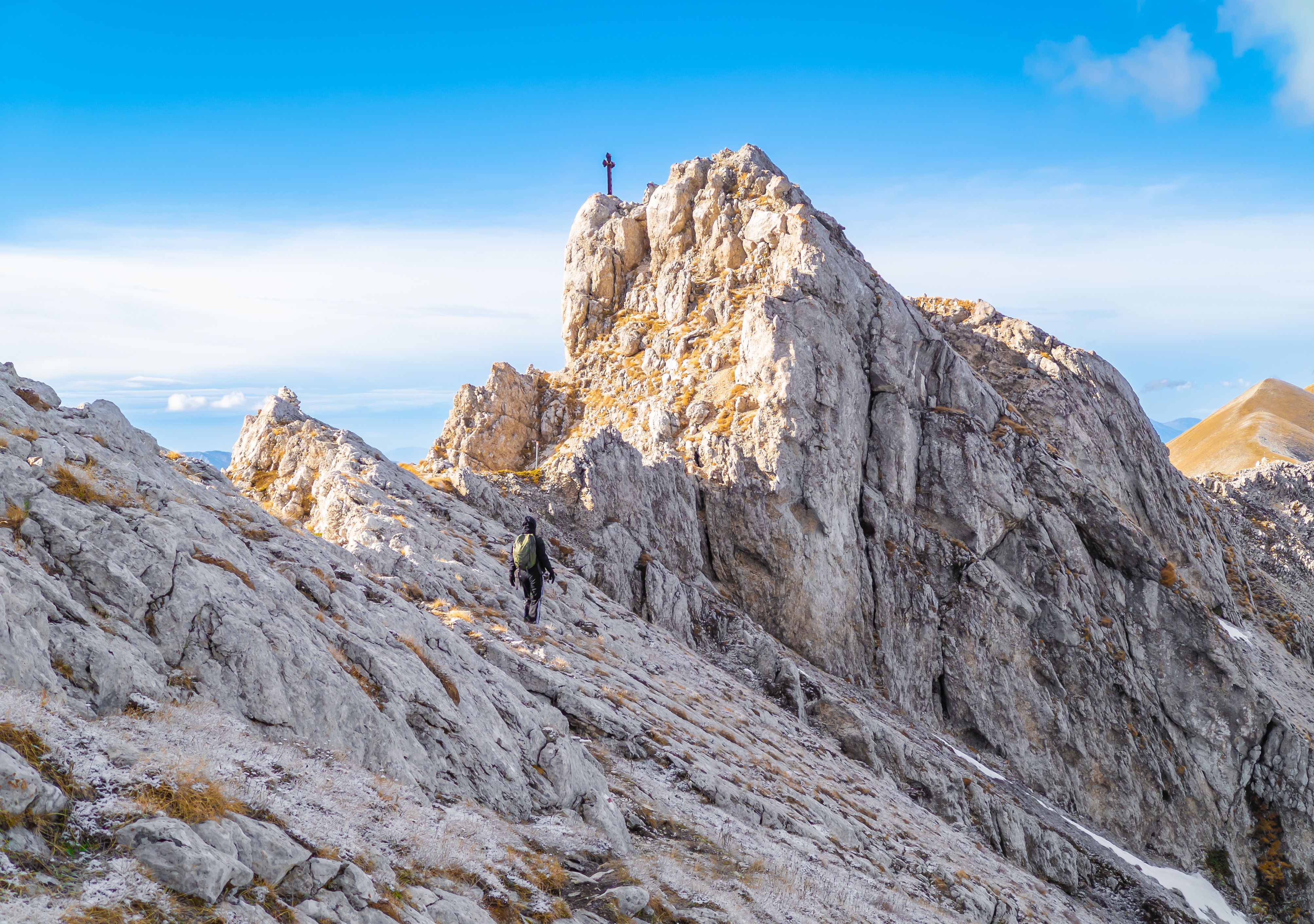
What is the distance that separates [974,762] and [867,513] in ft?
49.3

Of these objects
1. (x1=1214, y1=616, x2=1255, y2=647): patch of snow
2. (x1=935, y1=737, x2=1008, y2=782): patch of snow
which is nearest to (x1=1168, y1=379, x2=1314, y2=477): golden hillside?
(x1=1214, y1=616, x2=1255, y2=647): patch of snow

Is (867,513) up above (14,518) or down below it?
below

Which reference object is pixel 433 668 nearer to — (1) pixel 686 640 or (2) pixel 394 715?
(2) pixel 394 715

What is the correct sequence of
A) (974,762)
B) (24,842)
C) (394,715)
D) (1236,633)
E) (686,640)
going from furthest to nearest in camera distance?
1. (1236,633)
2. (974,762)
3. (686,640)
4. (394,715)
5. (24,842)

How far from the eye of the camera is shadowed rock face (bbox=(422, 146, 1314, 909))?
4472cm

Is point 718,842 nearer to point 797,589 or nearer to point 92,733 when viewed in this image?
point 92,733

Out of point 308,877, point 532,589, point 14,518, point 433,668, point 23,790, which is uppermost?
point 14,518

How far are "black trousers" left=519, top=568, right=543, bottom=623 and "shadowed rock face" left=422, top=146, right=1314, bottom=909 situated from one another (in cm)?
1266

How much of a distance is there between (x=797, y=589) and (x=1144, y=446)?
40945 millimetres

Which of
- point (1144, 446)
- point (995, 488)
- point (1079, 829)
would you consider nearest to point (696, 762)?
point (1079, 829)

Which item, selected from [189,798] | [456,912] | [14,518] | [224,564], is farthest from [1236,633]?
[14,518]

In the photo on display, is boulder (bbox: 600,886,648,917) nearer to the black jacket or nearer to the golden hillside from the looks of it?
the black jacket

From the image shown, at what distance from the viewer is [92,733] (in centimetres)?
947

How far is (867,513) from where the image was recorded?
48625mm
